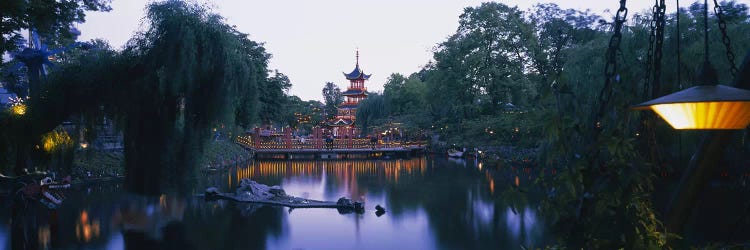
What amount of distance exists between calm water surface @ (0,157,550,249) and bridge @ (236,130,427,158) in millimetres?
10960

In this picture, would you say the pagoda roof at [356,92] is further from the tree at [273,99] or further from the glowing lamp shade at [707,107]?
the glowing lamp shade at [707,107]

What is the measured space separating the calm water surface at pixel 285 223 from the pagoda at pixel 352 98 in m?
22.1

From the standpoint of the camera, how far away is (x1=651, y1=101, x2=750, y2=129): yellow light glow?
5.78ft

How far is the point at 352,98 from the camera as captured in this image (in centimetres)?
3916

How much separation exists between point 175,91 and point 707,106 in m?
7.95

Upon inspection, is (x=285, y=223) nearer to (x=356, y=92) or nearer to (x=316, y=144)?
(x=316, y=144)

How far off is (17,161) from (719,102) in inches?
452

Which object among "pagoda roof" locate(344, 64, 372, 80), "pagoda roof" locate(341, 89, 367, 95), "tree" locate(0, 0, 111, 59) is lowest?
"tree" locate(0, 0, 111, 59)

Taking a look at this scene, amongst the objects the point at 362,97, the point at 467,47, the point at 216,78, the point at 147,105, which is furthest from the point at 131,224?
the point at 362,97

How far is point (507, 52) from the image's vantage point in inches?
910

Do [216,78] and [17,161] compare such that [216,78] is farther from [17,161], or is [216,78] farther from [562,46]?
[562,46]

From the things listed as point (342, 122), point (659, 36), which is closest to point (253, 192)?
point (659, 36)

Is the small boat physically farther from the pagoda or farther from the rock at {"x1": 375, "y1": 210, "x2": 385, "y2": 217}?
the rock at {"x1": 375, "y1": 210, "x2": 385, "y2": 217}

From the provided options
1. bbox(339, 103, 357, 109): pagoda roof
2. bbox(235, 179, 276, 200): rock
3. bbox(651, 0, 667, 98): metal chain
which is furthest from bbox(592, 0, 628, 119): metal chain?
bbox(339, 103, 357, 109): pagoda roof
